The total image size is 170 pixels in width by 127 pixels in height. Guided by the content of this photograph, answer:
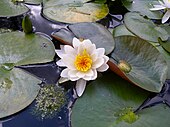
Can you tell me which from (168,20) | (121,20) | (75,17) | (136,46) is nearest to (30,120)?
(136,46)

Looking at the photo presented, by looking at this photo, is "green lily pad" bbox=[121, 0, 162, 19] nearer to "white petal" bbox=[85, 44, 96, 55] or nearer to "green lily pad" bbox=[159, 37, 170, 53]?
"green lily pad" bbox=[159, 37, 170, 53]

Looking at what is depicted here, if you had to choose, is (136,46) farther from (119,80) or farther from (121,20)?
(121,20)

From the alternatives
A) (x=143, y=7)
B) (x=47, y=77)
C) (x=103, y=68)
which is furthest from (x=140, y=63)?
(x=143, y=7)

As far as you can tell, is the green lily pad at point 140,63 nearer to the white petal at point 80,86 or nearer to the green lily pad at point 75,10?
the white petal at point 80,86

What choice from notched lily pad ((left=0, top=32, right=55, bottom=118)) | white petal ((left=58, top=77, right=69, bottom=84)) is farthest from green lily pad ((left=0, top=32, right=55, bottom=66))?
white petal ((left=58, top=77, right=69, bottom=84))

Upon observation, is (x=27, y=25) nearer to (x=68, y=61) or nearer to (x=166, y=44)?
(x=68, y=61)

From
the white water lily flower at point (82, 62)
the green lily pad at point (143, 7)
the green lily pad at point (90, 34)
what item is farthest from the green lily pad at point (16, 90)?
the green lily pad at point (143, 7)
